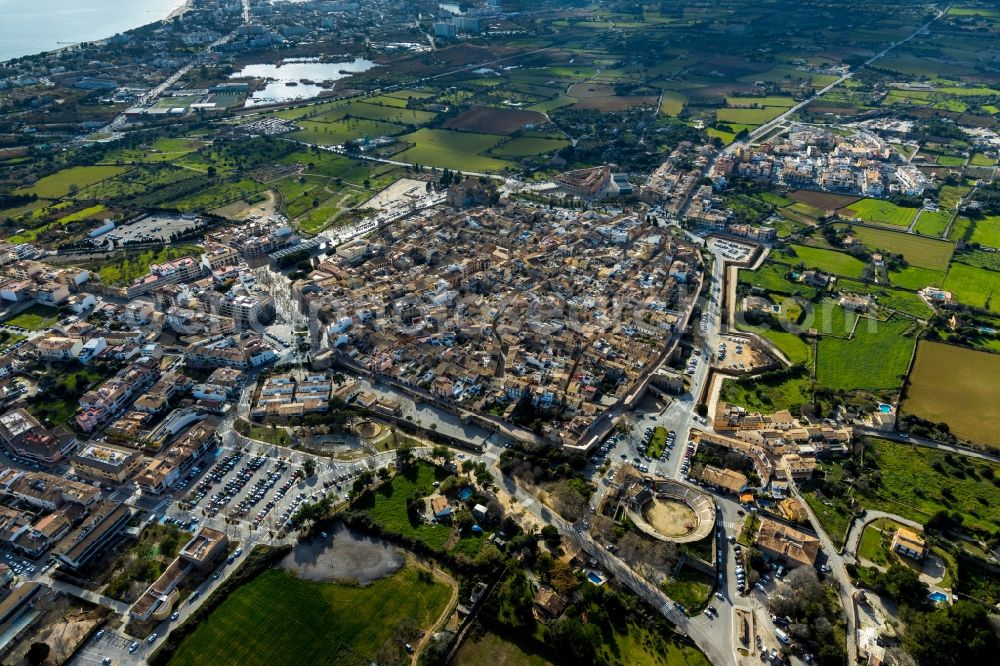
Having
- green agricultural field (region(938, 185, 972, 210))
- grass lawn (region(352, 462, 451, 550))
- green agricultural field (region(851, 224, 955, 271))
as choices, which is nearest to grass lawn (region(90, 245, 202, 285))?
→ grass lawn (region(352, 462, 451, 550))

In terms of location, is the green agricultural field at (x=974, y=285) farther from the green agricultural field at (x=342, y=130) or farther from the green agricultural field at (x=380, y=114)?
the green agricultural field at (x=380, y=114)

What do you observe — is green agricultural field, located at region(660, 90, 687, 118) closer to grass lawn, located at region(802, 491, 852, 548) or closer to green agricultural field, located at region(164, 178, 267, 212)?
green agricultural field, located at region(164, 178, 267, 212)

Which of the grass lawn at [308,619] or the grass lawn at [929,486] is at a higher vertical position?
the grass lawn at [308,619]

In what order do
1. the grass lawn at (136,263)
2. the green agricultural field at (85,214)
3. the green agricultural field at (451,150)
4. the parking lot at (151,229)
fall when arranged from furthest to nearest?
the green agricultural field at (451,150) < the green agricultural field at (85,214) < the parking lot at (151,229) < the grass lawn at (136,263)

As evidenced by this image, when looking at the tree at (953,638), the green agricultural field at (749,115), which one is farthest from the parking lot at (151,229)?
the green agricultural field at (749,115)

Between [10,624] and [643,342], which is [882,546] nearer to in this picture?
[643,342]

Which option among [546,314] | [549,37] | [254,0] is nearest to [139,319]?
[546,314]
